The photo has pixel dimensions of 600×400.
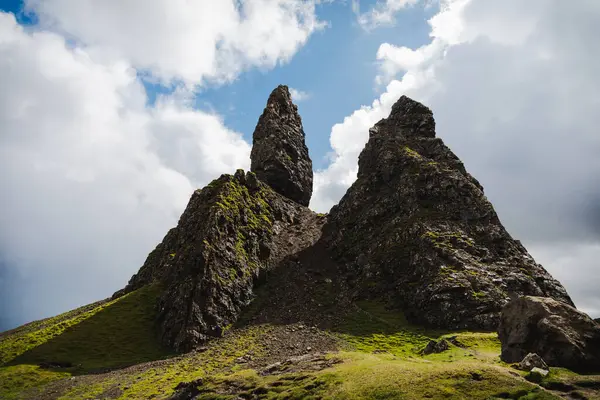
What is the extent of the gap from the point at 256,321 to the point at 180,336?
1937cm

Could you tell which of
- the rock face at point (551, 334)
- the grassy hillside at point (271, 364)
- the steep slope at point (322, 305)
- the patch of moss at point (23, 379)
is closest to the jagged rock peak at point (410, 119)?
the steep slope at point (322, 305)

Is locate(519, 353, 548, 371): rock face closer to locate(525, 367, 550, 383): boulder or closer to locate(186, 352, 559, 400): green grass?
locate(525, 367, 550, 383): boulder

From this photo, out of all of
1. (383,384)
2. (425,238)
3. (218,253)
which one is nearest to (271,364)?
(383,384)

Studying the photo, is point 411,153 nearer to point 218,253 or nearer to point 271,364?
point 218,253

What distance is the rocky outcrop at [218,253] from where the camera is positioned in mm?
98812

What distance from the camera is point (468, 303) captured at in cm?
9400

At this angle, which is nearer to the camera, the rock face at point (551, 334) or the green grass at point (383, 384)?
the green grass at point (383, 384)

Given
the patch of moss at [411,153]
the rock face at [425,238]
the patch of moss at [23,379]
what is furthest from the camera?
the patch of moss at [411,153]

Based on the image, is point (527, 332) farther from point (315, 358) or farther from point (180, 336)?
point (180, 336)

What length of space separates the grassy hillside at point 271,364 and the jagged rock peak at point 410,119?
9287cm

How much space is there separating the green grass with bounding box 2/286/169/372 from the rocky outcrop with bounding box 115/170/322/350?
5165 millimetres

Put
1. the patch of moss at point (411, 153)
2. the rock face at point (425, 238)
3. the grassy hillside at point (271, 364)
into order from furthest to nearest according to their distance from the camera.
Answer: the patch of moss at point (411, 153) → the rock face at point (425, 238) → the grassy hillside at point (271, 364)

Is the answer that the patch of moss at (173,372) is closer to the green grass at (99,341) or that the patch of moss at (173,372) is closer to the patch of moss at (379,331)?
the green grass at (99,341)

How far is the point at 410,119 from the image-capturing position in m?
178
